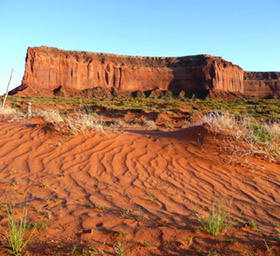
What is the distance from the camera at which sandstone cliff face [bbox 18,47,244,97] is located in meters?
56.9

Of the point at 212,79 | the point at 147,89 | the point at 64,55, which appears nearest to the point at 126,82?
the point at 147,89

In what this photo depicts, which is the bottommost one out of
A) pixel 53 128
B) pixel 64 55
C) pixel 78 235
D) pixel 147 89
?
pixel 78 235

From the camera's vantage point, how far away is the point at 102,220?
3.09 meters

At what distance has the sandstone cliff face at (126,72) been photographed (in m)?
56.9

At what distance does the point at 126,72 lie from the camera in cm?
6384

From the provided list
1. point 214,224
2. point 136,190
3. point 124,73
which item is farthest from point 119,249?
point 124,73

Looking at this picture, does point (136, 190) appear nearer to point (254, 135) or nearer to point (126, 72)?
point (254, 135)

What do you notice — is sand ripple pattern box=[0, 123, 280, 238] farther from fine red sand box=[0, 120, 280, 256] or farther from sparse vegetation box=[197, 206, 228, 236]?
sparse vegetation box=[197, 206, 228, 236]

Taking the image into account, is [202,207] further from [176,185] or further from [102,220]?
[102,220]

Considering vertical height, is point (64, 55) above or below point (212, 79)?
above

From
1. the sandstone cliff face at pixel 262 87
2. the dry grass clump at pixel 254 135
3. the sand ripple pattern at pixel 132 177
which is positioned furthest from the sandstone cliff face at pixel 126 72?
the dry grass clump at pixel 254 135

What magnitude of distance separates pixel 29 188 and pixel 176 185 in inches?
85.0

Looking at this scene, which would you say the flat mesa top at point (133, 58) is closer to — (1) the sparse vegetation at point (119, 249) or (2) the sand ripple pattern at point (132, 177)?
(2) the sand ripple pattern at point (132, 177)

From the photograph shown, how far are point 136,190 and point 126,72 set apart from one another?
61279mm
